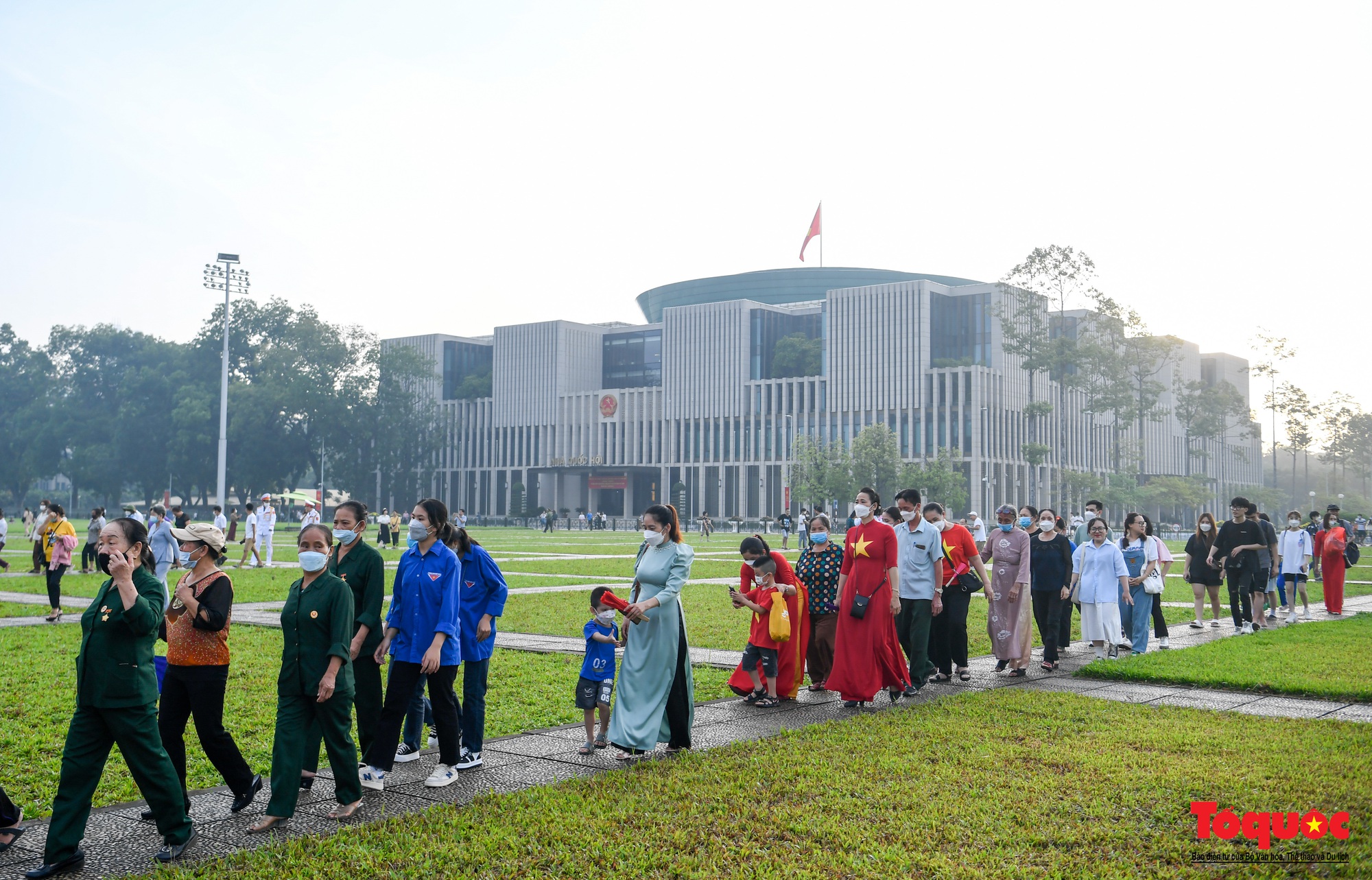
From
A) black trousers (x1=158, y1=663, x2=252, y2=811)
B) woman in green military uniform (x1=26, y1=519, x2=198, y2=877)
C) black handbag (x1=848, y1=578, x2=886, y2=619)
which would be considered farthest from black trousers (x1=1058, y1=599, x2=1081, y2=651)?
woman in green military uniform (x1=26, y1=519, x2=198, y2=877)

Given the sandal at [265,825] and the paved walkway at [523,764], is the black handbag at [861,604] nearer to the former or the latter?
the paved walkway at [523,764]

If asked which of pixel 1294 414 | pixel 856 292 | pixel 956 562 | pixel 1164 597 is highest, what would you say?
pixel 856 292

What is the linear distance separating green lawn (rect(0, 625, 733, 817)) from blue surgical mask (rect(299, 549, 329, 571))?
1876mm

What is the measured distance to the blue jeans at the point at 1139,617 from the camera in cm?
1290

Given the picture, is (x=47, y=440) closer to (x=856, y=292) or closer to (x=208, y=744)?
(x=856, y=292)

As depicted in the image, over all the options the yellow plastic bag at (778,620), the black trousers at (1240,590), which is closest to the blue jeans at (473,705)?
the yellow plastic bag at (778,620)

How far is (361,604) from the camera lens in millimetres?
6207

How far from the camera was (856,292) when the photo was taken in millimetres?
81625

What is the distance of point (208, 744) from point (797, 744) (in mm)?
3787

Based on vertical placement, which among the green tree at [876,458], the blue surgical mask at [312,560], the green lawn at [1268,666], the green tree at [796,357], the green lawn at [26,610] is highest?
the green tree at [796,357]

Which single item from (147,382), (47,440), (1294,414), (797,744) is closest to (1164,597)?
(797,744)

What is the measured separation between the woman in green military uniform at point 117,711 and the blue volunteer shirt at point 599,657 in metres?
2.67

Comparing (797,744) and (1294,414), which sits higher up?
(1294,414)

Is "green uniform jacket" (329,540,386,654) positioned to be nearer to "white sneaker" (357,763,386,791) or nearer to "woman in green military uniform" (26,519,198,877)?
"white sneaker" (357,763,386,791)
